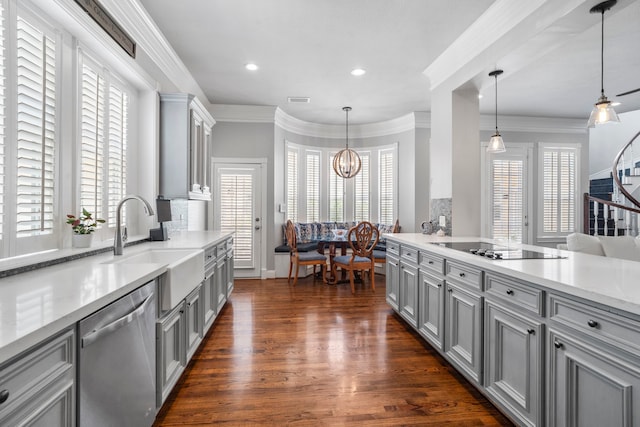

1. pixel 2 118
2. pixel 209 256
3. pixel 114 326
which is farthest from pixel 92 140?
pixel 114 326

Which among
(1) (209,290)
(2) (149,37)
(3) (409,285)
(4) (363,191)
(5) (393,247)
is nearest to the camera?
(2) (149,37)

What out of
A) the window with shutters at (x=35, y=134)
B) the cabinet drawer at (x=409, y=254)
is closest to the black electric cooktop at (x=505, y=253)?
the cabinet drawer at (x=409, y=254)

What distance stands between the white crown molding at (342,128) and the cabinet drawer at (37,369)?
508 centimetres

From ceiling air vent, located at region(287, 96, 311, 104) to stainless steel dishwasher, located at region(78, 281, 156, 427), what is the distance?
156 inches

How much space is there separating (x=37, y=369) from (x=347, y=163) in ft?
18.1

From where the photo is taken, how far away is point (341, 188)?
679cm

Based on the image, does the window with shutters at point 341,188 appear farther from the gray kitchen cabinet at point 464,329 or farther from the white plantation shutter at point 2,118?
the white plantation shutter at point 2,118

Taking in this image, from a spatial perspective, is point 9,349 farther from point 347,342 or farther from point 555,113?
point 555,113

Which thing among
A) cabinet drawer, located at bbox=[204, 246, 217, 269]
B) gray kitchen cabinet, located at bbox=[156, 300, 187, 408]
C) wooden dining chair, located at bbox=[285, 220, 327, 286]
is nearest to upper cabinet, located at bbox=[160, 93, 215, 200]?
cabinet drawer, located at bbox=[204, 246, 217, 269]

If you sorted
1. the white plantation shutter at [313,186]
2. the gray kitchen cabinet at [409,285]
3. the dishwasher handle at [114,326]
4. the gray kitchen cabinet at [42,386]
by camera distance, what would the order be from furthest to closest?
the white plantation shutter at [313,186] → the gray kitchen cabinet at [409,285] → the dishwasher handle at [114,326] → the gray kitchen cabinet at [42,386]

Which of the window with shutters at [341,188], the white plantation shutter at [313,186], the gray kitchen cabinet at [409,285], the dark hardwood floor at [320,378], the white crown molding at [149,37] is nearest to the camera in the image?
the dark hardwood floor at [320,378]

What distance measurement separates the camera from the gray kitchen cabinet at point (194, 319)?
2.37m

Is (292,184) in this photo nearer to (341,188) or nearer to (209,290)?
(341,188)

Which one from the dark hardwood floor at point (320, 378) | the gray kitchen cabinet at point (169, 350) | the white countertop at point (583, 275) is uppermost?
the white countertop at point (583, 275)
